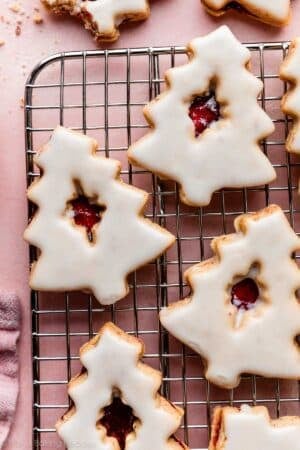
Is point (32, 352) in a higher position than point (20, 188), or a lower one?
lower

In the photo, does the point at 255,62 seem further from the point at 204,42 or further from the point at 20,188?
the point at 20,188

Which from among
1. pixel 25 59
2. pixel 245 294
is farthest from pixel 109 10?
pixel 245 294

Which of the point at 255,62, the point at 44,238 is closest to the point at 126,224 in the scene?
the point at 44,238

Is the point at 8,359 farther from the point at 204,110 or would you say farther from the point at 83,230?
the point at 204,110

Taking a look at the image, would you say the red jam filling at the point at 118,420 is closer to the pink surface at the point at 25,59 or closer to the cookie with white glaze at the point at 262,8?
the pink surface at the point at 25,59

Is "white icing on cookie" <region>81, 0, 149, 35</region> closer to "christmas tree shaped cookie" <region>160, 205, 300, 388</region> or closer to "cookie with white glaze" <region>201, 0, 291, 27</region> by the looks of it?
"cookie with white glaze" <region>201, 0, 291, 27</region>

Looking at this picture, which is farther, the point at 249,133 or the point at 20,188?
the point at 20,188

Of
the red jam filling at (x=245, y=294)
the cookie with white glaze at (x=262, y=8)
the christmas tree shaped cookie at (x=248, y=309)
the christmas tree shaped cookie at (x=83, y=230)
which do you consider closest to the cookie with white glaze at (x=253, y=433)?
the christmas tree shaped cookie at (x=248, y=309)
